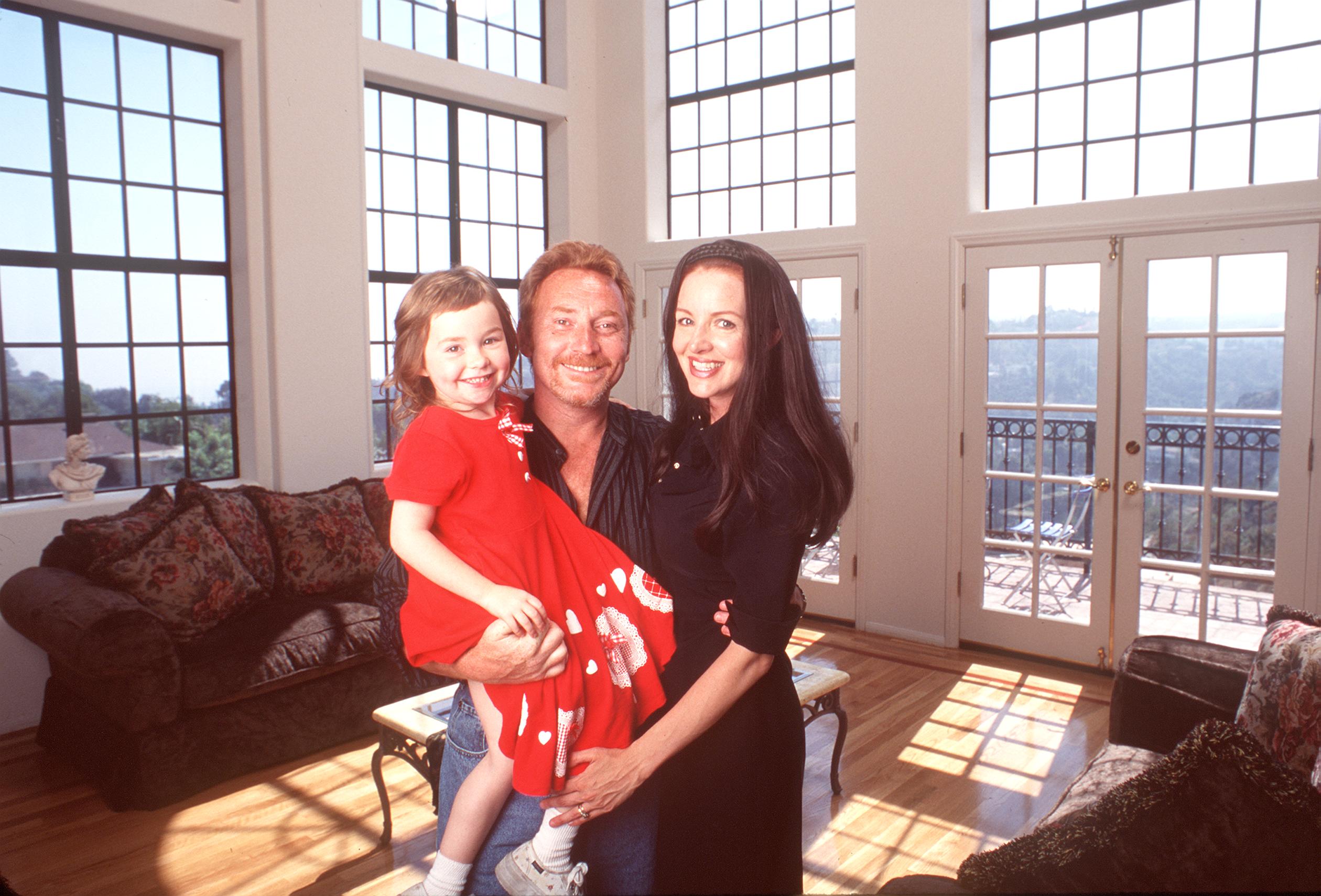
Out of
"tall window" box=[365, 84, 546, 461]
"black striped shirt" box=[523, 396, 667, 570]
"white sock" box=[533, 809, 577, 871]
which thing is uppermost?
"tall window" box=[365, 84, 546, 461]

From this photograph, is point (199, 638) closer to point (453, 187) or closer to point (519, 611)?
point (519, 611)

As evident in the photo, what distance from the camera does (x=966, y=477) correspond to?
5.29 meters

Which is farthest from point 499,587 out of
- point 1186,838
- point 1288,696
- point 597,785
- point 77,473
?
point 77,473

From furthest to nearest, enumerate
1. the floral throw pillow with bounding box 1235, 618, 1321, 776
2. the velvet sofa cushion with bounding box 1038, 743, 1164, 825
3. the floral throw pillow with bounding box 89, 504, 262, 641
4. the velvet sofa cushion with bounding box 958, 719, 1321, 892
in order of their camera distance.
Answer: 1. the floral throw pillow with bounding box 89, 504, 262, 641
2. the velvet sofa cushion with bounding box 1038, 743, 1164, 825
3. the floral throw pillow with bounding box 1235, 618, 1321, 776
4. the velvet sofa cushion with bounding box 958, 719, 1321, 892

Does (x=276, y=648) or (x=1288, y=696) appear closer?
(x=1288, y=696)

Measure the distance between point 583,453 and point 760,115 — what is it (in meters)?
5.38

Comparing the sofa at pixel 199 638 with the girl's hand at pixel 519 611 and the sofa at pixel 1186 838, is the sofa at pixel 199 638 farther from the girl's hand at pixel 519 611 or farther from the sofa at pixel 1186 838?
the sofa at pixel 1186 838

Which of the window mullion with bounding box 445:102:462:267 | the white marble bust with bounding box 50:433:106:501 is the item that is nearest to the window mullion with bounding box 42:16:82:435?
the white marble bust with bounding box 50:433:106:501

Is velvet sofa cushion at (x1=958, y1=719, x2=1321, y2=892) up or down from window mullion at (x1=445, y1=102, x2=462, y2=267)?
down

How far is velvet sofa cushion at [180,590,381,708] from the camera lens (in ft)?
12.1

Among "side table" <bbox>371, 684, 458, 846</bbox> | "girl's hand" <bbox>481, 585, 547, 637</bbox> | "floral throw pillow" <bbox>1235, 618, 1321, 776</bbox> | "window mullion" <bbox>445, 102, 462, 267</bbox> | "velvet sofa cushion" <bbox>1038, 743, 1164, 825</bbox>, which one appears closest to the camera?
"girl's hand" <bbox>481, 585, 547, 637</bbox>

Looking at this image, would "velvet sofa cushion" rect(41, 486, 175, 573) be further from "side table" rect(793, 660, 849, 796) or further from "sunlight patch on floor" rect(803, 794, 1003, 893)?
"sunlight patch on floor" rect(803, 794, 1003, 893)

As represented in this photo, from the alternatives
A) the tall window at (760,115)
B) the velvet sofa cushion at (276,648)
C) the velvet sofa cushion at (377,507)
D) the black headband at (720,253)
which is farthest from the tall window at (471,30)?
the black headband at (720,253)

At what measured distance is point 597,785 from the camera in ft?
4.38
